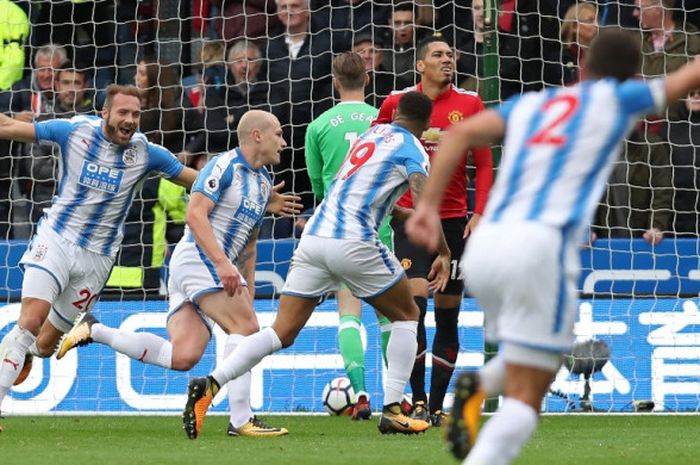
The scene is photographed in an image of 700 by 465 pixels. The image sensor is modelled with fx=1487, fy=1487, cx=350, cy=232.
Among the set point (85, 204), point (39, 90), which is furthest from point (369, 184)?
point (39, 90)

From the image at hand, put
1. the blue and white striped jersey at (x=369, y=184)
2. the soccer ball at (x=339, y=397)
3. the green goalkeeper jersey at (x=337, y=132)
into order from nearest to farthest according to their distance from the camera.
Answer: the blue and white striped jersey at (x=369, y=184), the green goalkeeper jersey at (x=337, y=132), the soccer ball at (x=339, y=397)

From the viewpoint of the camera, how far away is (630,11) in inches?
483

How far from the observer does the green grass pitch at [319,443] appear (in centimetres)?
670

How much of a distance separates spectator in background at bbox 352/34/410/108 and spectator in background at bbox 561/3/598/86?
1.30 meters

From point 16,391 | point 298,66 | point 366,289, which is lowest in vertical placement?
point 16,391

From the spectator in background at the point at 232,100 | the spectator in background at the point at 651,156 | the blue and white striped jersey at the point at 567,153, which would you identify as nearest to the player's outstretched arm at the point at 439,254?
the blue and white striped jersey at the point at 567,153

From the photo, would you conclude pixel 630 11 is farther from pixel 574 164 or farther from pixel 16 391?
pixel 574 164

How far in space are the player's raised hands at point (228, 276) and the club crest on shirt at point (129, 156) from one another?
3.98 feet

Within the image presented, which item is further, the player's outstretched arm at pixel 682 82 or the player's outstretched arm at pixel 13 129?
the player's outstretched arm at pixel 13 129

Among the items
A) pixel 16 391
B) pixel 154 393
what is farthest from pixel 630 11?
pixel 16 391

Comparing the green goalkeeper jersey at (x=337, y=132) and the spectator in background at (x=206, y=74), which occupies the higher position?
the spectator in background at (x=206, y=74)

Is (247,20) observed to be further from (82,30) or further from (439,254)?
(439,254)

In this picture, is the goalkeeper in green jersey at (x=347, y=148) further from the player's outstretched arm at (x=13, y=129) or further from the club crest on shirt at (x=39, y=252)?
the player's outstretched arm at (x=13, y=129)

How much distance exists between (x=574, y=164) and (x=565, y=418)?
563 centimetres
